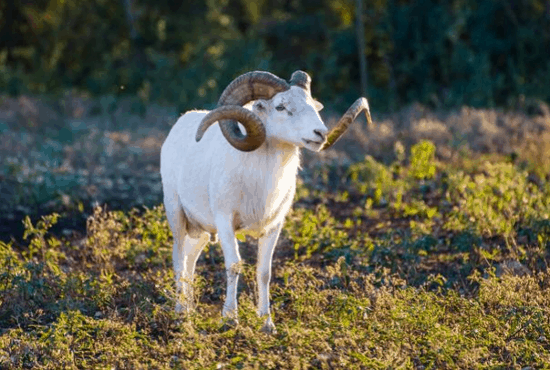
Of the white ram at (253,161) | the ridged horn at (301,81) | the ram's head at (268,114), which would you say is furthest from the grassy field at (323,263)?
the ridged horn at (301,81)

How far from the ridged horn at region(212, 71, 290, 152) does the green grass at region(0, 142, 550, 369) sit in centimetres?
120

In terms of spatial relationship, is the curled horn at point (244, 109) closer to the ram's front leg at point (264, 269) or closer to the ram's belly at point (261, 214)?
the ram's belly at point (261, 214)

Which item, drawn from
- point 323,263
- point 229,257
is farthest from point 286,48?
point 229,257

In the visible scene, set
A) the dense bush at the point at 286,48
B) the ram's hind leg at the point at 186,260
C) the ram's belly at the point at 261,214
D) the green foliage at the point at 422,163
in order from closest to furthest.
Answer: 1. the ram's belly at the point at 261,214
2. the ram's hind leg at the point at 186,260
3. the green foliage at the point at 422,163
4. the dense bush at the point at 286,48

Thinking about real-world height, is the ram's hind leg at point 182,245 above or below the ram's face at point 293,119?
below

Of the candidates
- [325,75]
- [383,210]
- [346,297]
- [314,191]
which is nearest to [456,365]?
[346,297]

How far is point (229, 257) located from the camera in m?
8.05

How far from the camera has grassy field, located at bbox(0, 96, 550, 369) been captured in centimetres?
732

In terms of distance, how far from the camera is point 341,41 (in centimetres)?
2272

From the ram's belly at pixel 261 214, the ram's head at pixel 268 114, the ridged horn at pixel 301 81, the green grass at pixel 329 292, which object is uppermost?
the ridged horn at pixel 301 81

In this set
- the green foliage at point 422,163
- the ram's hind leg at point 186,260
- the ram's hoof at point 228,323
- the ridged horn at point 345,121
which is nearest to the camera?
the ram's hoof at point 228,323

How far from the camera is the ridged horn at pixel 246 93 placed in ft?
25.7

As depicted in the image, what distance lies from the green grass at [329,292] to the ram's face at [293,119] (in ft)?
4.01

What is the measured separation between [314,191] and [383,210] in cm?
112
